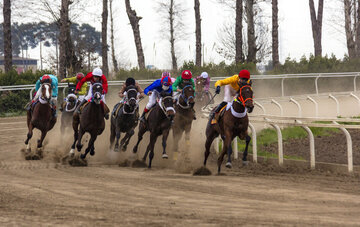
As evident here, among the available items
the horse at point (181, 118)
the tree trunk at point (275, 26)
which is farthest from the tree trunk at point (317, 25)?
the horse at point (181, 118)

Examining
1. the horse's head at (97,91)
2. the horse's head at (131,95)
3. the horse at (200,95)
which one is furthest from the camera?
the horse at (200,95)

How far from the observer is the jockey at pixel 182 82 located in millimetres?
13031

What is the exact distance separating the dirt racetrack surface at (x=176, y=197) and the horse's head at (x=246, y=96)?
49.6 inches

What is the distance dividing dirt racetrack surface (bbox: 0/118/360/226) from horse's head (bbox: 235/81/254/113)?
1259mm

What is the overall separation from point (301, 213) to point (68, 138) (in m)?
11.2

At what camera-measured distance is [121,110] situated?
14445 millimetres

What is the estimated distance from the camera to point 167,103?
12.9 meters

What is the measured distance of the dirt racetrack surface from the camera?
6129 millimetres

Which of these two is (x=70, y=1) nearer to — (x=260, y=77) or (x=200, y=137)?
(x=260, y=77)

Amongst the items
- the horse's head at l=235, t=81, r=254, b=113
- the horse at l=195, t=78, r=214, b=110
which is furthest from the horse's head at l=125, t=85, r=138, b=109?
the horse at l=195, t=78, r=214, b=110

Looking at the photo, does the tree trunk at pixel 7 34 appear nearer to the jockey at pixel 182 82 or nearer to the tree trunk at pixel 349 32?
the jockey at pixel 182 82

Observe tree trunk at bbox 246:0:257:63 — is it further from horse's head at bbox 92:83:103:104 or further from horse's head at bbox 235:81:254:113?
horse's head at bbox 235:81:254:113

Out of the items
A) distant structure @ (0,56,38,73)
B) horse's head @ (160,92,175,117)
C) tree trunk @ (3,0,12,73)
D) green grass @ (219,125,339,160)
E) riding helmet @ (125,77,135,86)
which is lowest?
green grass @ (219,125,339,160)

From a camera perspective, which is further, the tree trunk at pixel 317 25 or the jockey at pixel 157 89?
the tree trunk at pixel 317 25
